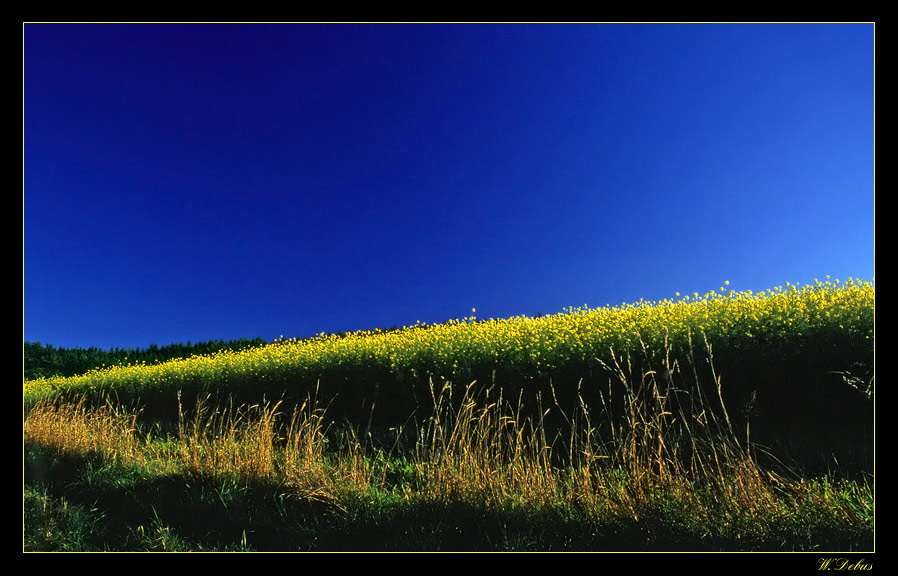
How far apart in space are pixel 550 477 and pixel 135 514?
399cm

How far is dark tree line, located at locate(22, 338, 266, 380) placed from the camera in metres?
20.6

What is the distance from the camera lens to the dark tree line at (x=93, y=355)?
20.6 m

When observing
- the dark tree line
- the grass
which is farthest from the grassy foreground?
the dark tree line

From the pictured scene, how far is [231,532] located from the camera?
14.3 feet

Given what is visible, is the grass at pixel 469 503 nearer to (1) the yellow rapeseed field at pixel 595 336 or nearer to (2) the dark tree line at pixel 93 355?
(1) the yellow rapeseed field at pixel 595 336

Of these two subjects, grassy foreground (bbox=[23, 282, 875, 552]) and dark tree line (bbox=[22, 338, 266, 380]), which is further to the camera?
dark tree line (bbox=[22, 338, 266, 380])

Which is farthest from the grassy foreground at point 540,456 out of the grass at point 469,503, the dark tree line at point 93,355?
the dark tree line at point 93,355

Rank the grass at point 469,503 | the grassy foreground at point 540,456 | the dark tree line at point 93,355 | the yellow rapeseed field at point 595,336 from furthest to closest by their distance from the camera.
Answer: the dark tree line at point 93,355 < the yellow rapeseed field at point 595,336 < the grassy foreground at point 540,456 < the grass at point 469,503

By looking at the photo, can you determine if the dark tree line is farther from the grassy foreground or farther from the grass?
the grass

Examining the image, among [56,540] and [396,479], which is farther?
[396,479]

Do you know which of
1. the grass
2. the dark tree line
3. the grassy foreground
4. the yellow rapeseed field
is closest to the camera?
the grass

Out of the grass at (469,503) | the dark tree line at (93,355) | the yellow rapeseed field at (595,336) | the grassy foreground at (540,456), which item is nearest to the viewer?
the grass at (469,503)
